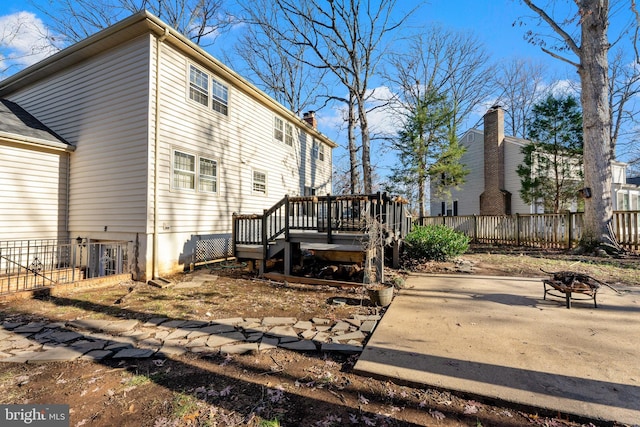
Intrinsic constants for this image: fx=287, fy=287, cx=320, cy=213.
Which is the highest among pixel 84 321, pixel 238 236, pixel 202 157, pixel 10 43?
pixel 10 43

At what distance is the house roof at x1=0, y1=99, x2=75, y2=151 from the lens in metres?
Answer: 7.54

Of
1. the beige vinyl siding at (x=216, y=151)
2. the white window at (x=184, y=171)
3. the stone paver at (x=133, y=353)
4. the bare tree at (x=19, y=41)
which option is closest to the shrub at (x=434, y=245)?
the beige vinyl siding at (x=216, y=151)

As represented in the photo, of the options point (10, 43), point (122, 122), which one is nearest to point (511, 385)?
point (122, 122)

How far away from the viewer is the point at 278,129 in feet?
42.4

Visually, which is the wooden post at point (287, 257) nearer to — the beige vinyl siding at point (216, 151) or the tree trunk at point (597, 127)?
the beige vinyl siding at point (216, 151)

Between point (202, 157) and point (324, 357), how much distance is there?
Answer: 24.8 ft

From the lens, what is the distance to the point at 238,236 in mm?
8133

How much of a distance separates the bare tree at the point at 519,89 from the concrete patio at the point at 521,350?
24210mm

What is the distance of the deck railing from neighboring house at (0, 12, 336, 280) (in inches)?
73.1

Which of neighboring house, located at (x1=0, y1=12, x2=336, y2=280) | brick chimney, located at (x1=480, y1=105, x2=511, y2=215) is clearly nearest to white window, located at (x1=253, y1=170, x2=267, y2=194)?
neighboring house, located at (x1=0, y1=12, x2=336, y2=280)

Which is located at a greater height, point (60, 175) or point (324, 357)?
point (60, 175)

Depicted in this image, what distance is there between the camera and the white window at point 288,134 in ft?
44.2

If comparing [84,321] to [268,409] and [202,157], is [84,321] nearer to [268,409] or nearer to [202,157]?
[268,409]

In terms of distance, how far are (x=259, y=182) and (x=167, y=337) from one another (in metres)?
8.39
